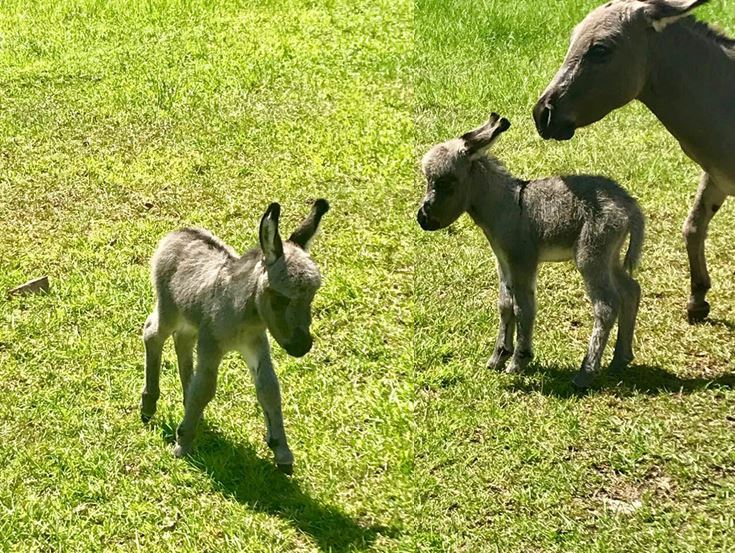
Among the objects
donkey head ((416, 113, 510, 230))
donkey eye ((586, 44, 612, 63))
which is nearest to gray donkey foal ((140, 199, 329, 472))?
donkey head ((416, 113, 510, 230))

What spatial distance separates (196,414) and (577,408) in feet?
6.99

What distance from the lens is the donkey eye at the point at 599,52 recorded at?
5.84m

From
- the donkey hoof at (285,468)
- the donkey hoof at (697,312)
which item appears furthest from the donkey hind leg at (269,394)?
the donkey hoof at (697,312)

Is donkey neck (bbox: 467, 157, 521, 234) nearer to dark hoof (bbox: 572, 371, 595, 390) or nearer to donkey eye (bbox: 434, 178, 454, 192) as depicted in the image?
donkey eye (bbox: 434, 178, 454, 192)

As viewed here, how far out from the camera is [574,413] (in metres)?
5.73

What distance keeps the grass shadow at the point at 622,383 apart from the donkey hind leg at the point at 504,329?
183 mm

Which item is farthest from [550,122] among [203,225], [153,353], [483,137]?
[203,225]

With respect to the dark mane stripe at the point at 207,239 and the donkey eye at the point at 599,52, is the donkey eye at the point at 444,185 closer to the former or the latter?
the donkey eye at the point at 599,52

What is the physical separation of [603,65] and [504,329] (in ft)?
5.38

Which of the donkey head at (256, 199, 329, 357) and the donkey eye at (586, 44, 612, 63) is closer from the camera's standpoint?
the donkey head at (256, 199, 329, 357)

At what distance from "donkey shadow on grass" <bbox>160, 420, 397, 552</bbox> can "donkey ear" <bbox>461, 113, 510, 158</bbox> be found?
6.94ft

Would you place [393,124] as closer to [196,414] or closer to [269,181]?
[269,181]

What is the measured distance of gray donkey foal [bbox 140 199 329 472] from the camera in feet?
15.0

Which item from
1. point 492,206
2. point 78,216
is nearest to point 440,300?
point 492,206
